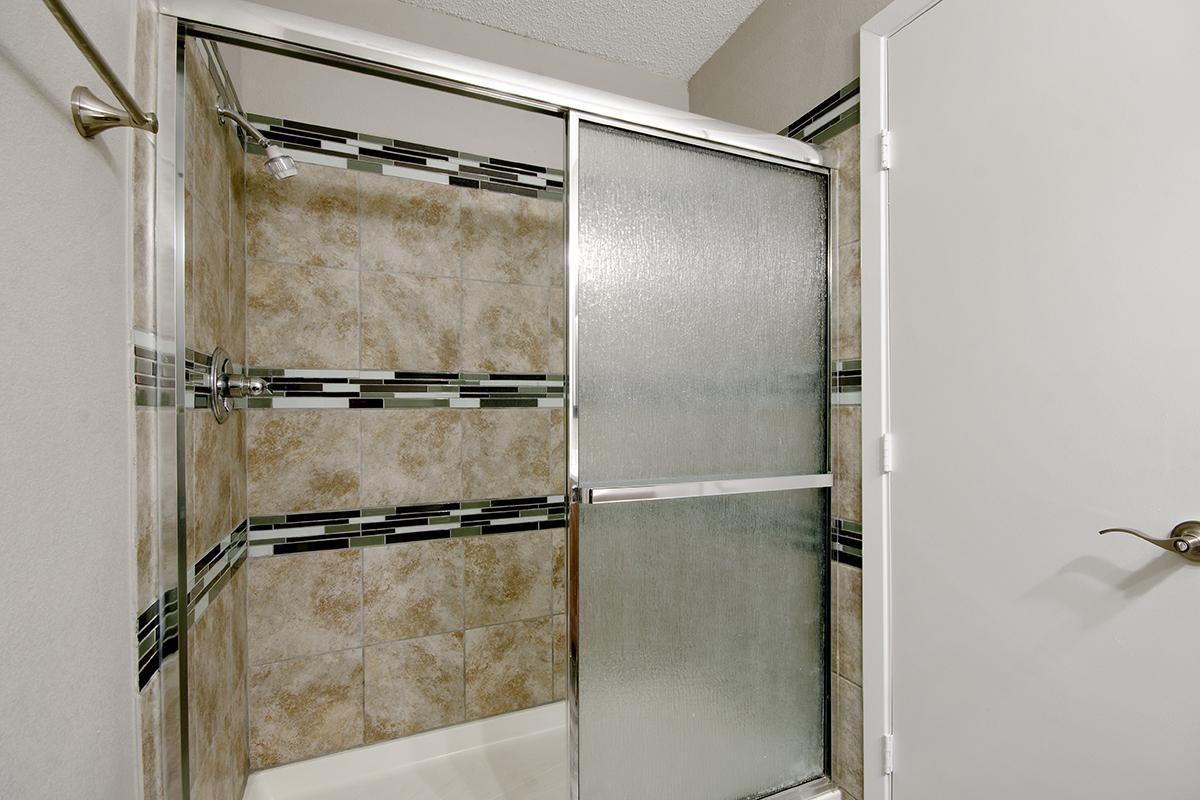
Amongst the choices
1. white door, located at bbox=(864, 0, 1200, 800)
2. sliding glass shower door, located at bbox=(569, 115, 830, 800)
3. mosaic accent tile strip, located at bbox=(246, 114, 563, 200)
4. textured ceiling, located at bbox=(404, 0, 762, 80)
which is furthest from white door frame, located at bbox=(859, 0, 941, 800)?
mosaic accent tile strip, located at bbox=(246, 114, 563, 200)

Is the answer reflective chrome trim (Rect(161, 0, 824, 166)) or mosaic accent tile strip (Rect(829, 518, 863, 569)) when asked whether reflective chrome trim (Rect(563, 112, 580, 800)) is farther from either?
mosaic accent tile strip (Rect(829, 518, 863, 569))

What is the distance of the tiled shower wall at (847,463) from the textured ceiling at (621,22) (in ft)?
2.21

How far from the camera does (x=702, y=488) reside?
129cm

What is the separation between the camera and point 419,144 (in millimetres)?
→ 1832

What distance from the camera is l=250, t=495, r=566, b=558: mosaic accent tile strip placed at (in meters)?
1.66

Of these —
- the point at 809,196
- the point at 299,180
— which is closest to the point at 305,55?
the point at 299,180

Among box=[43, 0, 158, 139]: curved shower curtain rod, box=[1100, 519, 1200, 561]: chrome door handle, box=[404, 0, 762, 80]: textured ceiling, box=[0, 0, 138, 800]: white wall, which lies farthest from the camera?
box=[404, 0, 762, 80]: textured ceiling

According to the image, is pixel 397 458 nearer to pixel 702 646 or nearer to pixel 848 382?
pixel 702 646

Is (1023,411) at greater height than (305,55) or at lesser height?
lesser

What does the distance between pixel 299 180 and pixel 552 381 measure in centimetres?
104

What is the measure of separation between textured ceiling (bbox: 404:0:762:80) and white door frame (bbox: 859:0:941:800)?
688 mm

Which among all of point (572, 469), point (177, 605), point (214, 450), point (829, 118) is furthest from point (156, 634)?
point (829, 118)

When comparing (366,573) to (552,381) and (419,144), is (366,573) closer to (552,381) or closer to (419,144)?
(552,381)

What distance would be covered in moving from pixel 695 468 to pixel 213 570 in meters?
1.17
